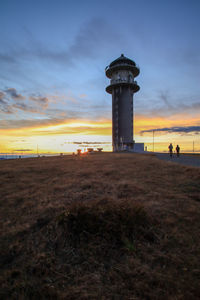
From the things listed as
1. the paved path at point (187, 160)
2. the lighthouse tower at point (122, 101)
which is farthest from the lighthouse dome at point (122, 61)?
the paved path at point (187, 160)

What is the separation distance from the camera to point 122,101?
1934 inches

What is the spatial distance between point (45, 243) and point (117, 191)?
3.59 metres

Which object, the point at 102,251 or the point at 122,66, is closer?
the point at 102,251

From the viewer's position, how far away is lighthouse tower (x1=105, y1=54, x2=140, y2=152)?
157 ft

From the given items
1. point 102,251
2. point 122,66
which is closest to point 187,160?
point 102,251

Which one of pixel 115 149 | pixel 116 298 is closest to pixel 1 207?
pixel 116 298

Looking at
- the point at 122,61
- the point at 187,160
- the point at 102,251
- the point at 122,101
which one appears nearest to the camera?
the point at 102,251

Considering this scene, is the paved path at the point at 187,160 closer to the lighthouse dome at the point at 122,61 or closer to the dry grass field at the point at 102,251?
the dry grass field at the point at 102,251

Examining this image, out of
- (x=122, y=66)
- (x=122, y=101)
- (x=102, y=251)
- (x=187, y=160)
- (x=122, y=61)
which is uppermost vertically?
(x=122, y=61)

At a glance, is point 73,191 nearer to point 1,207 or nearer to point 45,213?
point 45,213

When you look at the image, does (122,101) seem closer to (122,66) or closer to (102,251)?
Result: (122,66)

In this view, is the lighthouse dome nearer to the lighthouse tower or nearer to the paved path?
the lighthouse tower

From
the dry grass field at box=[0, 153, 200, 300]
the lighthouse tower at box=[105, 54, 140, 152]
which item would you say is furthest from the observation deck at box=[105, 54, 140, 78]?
the dry grass field at box=[0, 153, 200, 300]

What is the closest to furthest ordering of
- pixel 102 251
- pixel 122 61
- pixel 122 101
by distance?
pixel 102 251 → pixel 122 101 → pixel 122 61
